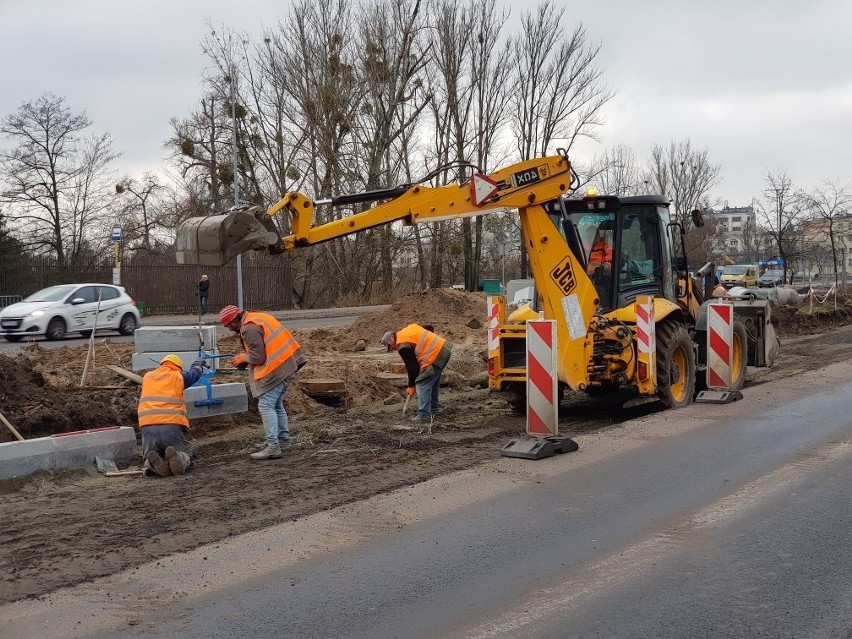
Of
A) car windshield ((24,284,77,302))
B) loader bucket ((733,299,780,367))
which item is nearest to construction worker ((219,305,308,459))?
loader bucket ((733,299,780,367))

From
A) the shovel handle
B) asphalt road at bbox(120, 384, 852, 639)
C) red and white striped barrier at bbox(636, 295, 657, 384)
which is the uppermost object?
red and white striped barrier at bbox(636, 295, 657, 384)

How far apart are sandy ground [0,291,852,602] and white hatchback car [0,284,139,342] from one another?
616 centimetres

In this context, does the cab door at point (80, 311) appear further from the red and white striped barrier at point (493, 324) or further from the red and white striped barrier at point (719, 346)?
the red and white striped barrier at point (719, 346)

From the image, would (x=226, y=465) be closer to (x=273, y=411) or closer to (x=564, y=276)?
(x=273, y=411)

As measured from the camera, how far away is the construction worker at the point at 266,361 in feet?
29.8

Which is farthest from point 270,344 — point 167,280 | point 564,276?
point 167,280

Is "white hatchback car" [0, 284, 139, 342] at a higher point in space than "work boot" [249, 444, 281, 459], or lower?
higher

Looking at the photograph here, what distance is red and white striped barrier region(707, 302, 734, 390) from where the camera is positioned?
12.1 metres

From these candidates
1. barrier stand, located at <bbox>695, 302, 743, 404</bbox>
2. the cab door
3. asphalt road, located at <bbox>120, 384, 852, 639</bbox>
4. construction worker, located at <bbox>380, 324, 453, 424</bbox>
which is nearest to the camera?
asphalt road, located at <bbox>120, 384, 852, 639</bbox>

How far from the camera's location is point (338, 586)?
17.0ft

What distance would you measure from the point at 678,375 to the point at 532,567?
6.89 meters

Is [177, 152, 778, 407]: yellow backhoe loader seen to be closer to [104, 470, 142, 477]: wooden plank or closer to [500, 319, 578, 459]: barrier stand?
[500, 319, 578, 459]: barrier stand

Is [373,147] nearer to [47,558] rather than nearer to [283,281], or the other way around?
[283,281]

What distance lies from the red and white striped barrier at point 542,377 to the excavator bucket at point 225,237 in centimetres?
269
